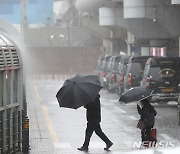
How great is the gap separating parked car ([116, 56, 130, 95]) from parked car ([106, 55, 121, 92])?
1042mm

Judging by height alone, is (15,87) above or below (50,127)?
above

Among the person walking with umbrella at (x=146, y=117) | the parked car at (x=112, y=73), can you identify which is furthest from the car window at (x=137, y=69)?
the person walking with umbrella at (x=146, y=117)

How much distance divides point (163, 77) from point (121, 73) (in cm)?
790

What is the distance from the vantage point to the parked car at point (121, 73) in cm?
3760

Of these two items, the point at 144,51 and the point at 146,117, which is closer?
the point at 146,117

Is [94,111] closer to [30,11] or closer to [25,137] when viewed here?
[25,137]

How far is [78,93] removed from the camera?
16781mm

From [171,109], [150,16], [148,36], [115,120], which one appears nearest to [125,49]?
[148,36]

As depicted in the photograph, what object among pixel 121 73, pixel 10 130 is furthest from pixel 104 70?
pixel 10 130

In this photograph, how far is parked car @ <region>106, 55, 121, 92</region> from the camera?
41.2 meters

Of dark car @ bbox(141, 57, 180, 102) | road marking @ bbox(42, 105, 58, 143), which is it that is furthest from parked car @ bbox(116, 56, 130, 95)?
road marking @ bbox(42, 105, 58, 143)

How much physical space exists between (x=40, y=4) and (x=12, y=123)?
114 m

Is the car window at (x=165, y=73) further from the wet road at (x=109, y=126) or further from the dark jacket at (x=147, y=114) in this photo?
the dark jacket at (x=147, y=114)

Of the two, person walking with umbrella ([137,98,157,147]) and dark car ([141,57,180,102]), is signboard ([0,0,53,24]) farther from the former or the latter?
person walking with umbrella ([137,98,157,147])
